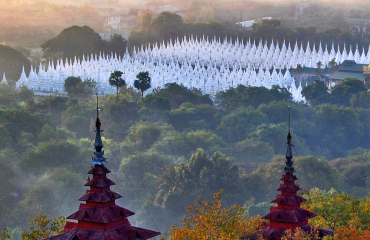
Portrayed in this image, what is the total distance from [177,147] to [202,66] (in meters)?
33.1

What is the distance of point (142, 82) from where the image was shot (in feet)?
340

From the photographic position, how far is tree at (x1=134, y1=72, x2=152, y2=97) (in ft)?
339

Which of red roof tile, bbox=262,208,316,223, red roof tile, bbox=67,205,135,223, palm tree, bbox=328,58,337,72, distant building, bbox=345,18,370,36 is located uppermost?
red roof tile, bbox=67,205,135,223

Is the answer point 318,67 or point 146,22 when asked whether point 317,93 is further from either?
point 146,22

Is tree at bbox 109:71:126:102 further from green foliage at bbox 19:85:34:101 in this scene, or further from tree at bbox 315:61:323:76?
tree at bbox 315:61:323:76

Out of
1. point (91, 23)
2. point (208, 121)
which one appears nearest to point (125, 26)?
point (91, 23)

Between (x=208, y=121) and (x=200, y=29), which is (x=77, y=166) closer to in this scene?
(x=208, y=121)

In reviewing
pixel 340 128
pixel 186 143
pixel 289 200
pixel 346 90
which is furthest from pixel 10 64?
pixel 289 200

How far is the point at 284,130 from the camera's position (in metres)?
88.6

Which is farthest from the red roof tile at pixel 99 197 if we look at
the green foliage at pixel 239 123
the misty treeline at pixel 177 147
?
the green foliage at pixel 239 123

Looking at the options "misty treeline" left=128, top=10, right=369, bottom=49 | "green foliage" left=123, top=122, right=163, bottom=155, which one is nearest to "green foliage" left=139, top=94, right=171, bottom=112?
"green foliage" left=123, top=122, right=163, bottom=155

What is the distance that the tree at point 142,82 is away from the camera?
339ft

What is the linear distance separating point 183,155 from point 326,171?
49.8ft

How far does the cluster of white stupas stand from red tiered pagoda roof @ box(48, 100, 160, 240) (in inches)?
2716
